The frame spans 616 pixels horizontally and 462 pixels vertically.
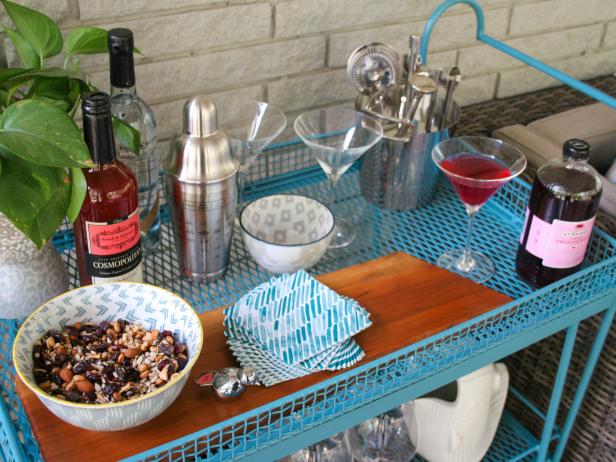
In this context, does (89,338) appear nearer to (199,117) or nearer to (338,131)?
(199,117)

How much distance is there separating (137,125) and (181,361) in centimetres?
38

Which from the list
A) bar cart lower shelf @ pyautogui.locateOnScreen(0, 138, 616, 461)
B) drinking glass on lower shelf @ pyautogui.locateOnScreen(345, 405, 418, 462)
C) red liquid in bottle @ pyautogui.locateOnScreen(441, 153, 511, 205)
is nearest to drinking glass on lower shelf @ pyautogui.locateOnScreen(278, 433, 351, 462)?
drinking glass on lower shelf @ pyautogui.locateOnScreen(345, 405, 418, 462)

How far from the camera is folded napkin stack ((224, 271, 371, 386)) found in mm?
946

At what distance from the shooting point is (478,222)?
4.34 ft

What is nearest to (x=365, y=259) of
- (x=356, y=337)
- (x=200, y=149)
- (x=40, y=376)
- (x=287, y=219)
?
(x=287, y=219)

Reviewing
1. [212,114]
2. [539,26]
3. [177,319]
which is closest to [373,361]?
[177,319]

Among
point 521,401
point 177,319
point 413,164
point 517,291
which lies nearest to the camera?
point 177,319

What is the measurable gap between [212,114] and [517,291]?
53 centimetres

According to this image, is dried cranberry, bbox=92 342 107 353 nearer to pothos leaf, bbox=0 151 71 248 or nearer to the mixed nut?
the mixed nut

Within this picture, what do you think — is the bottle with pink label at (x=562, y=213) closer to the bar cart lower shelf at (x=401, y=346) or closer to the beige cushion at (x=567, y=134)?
the bar cart lower shelf at (x=401, y=346)

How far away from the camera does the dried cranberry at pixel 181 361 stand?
2.81 ft

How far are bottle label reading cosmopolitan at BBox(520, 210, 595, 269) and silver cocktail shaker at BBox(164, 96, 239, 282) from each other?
1.45 ft

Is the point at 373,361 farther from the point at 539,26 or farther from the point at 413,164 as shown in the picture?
the point at 539,26

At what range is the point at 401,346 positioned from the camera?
3.24 feet
